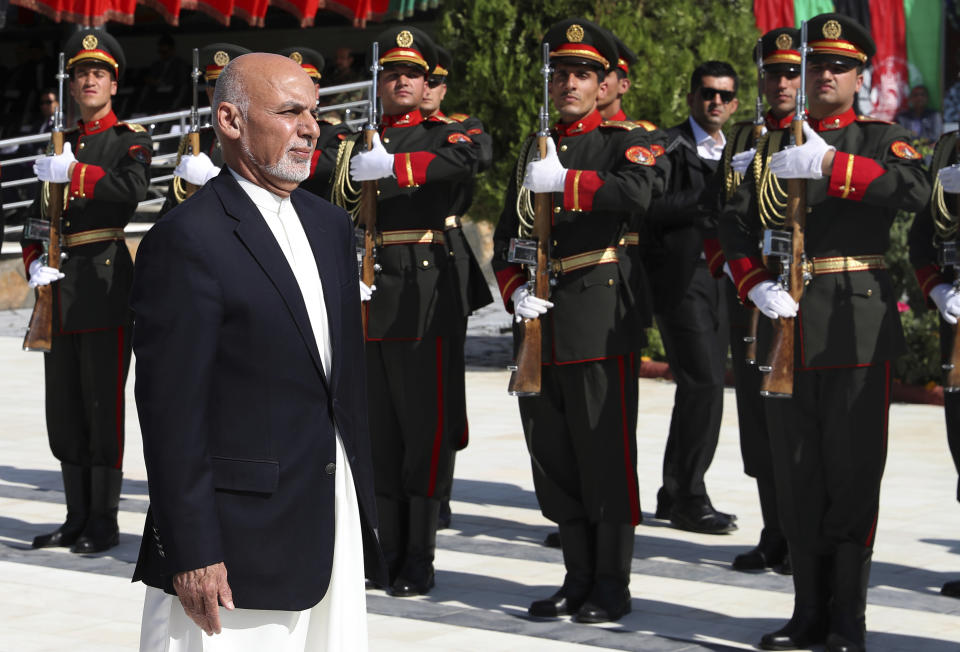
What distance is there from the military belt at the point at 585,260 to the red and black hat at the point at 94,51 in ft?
7.52

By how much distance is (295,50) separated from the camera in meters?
7.54

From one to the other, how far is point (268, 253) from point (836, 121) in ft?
8.81

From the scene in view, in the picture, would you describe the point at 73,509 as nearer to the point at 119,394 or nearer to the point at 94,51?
the point at 119,394

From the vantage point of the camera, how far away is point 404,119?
21.4 feet

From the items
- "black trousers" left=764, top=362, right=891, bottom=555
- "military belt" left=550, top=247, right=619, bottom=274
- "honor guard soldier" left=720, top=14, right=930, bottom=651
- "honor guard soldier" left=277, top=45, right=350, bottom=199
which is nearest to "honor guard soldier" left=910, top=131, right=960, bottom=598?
"honor guard soldier" left=720, top=14, right=930, bottom=651

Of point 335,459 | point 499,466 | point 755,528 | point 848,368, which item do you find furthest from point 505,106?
point 335,459

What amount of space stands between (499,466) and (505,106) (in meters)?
4.01

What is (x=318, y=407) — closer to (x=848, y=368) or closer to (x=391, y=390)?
(x=848, y=368)

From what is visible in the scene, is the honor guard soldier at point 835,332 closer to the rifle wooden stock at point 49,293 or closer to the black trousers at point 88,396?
the black trousers at point 88,396

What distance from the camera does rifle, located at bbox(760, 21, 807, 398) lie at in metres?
5.16

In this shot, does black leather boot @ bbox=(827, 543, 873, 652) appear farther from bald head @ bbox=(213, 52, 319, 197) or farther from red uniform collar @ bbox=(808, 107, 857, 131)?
bald head @ bbox=(213, 52, 319, 197)

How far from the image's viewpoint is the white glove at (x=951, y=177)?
18.9ft

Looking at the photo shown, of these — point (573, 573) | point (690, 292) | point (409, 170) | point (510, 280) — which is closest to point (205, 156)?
point (409, 170)

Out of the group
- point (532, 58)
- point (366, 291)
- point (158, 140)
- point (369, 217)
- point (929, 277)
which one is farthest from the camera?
point (158, 140)
